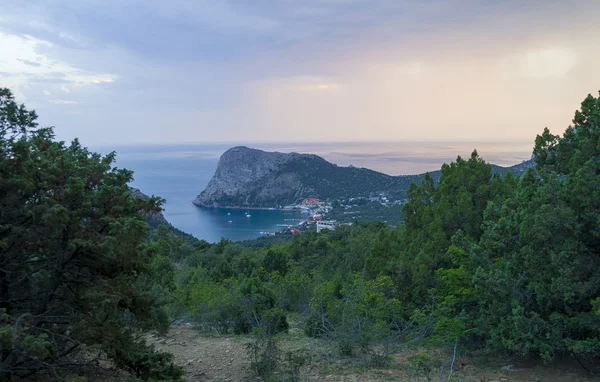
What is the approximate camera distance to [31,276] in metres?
5.50

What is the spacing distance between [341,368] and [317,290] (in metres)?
2.60

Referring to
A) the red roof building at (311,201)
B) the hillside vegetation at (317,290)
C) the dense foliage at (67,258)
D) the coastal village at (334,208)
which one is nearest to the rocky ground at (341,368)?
the hillside vegetation at (317,290)

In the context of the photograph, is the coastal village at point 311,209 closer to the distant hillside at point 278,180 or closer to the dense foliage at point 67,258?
the distant hillside at point 278,180

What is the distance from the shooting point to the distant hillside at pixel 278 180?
244 ft

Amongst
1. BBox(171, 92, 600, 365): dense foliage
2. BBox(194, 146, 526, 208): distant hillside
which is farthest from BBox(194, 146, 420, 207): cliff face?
BBox(171, 92, 600, 365): dense foliage

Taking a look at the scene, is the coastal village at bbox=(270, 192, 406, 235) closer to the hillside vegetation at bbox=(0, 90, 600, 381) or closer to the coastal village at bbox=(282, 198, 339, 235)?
the coastal village at bbox=(282, 198, 339, 235)

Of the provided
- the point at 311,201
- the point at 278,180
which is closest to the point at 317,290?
the point at 311,201

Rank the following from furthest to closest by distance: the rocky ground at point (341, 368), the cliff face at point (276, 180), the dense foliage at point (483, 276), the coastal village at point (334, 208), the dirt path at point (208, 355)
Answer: the cliff face at point (276, 180) → the coastal village at point (334, 208) → the dirt path at point (208, 355) → the rocky ground at point (341, 368) → the dense foliage at point (483, 276)

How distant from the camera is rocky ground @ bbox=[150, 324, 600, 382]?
21.7 feet

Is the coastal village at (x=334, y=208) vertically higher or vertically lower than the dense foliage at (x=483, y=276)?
lower

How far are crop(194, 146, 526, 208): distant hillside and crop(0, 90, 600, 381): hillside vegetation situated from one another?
200 ft

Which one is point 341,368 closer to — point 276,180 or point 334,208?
point 334,208

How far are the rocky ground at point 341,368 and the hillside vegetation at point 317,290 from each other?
8.5 inches

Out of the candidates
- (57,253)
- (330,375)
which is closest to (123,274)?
(57,253)
